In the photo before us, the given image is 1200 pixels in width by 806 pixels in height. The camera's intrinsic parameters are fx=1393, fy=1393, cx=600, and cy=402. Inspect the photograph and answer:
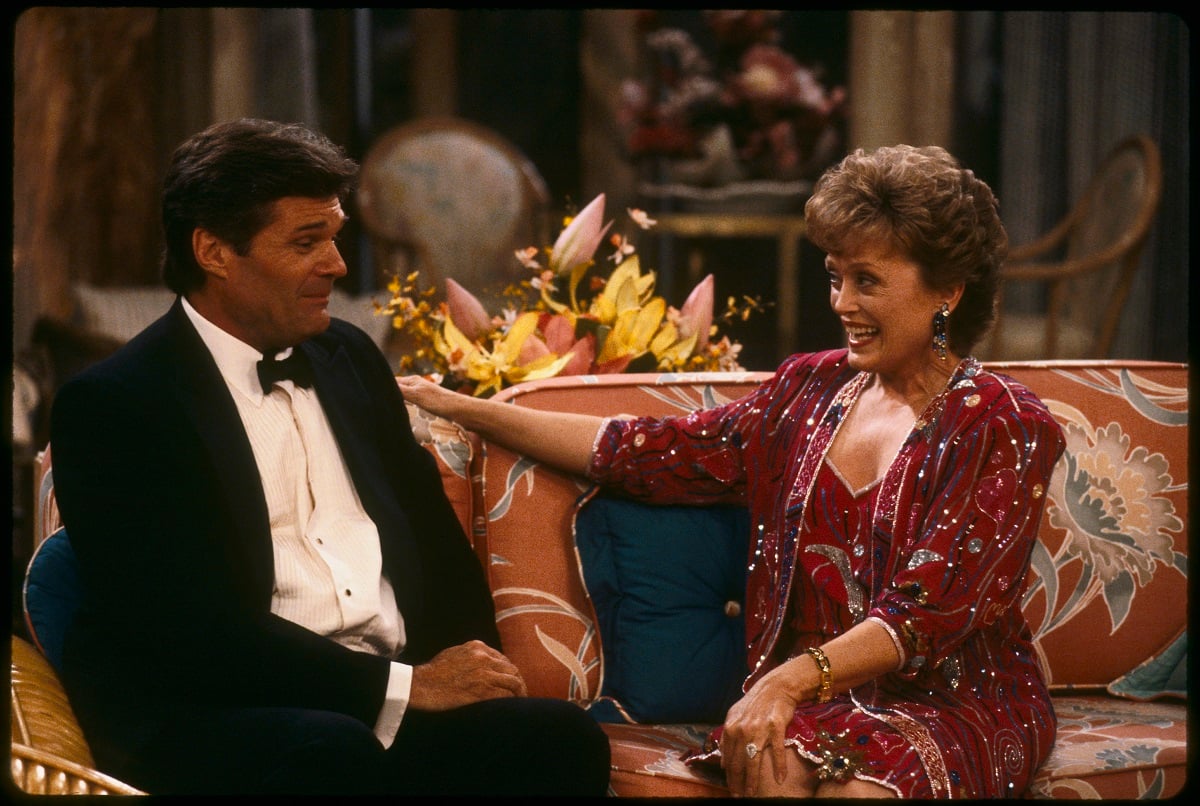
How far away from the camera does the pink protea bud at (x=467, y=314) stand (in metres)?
2.47

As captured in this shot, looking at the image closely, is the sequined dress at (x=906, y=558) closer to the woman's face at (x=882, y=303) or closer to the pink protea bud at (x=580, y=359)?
the woman's face at (x=882, y=303)

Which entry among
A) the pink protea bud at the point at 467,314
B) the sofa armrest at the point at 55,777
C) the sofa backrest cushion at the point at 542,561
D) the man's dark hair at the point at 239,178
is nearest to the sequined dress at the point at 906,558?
the sofa backrest cushion at the point at 542,561

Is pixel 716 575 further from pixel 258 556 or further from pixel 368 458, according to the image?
pixel 258 556

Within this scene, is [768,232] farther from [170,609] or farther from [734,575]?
[170,609]

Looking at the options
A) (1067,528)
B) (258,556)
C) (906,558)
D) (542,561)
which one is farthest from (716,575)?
(258,556)

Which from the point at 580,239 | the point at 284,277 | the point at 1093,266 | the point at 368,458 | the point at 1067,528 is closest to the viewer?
the point at 284,277

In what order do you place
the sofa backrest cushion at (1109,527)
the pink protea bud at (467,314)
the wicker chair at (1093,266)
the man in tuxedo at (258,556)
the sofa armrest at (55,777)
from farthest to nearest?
the wicker chair at (1093,266) → the pink protea bud at (467,314) → the sofa backrest cushion at (1109,527) → the man in tuxedo at (258,556) → the sofa armrest at (55,777)

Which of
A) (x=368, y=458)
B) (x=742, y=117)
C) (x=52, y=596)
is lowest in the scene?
(x=52, y=596)

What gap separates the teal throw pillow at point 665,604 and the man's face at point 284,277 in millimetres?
576

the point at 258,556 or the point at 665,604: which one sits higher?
the point at 258,556

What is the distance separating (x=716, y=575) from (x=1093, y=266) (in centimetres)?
290

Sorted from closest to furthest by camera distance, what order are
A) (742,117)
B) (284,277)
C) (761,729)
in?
(761,729) < (284,277) < (742,117)

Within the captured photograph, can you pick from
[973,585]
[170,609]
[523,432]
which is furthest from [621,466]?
[170,609]

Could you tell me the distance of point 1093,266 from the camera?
15.3ft
